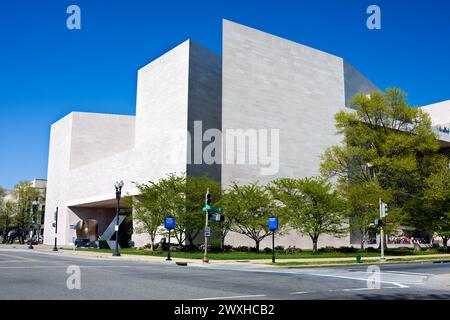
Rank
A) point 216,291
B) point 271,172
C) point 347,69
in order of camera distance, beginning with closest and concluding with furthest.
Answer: point 216,291, point 271,172, point 347,69

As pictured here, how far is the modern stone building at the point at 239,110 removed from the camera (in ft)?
166

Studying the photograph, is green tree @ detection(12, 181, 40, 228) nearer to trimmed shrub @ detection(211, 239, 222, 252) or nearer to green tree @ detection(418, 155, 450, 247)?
trimmed shrub @ detection(211, 239, 222, 252)

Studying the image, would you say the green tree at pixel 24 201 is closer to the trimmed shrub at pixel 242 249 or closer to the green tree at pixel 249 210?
the trimmed shrub at pixel 242 249

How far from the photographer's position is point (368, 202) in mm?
43844

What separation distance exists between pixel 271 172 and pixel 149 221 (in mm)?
15537

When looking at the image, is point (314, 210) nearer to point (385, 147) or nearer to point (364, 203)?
point (364, 203)

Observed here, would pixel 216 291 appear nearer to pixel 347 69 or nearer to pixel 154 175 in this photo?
pixel 154 175

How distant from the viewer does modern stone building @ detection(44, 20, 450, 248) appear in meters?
50.7

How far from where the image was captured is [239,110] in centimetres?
5109

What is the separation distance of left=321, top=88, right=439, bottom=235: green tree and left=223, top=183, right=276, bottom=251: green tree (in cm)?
907

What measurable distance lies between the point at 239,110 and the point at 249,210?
12663mm
